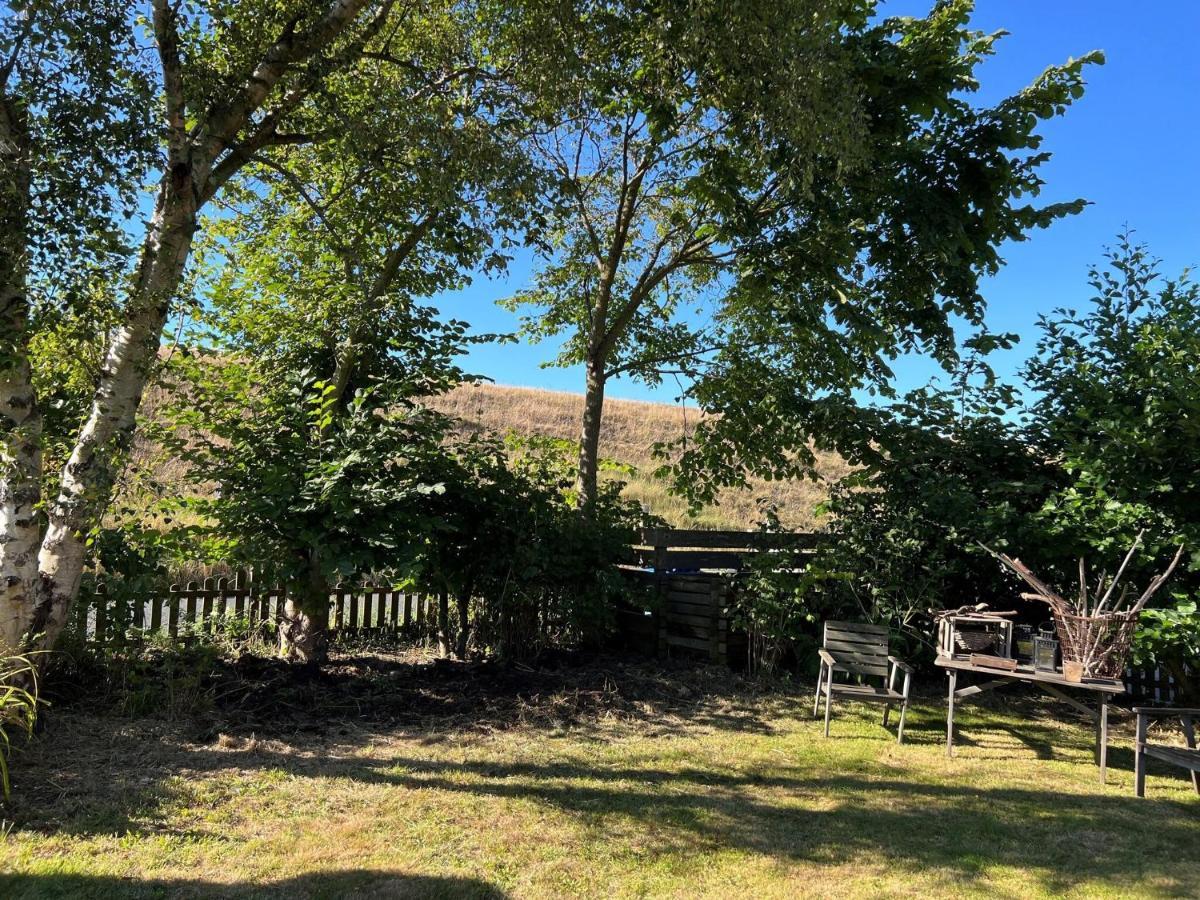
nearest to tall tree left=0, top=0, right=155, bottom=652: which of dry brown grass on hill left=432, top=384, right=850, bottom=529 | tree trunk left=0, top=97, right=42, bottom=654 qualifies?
tree trunk left=0, top=97, right=42, bottom=654

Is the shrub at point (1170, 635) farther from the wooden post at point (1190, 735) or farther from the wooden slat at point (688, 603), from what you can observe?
the wooden slat at point (688, 603)

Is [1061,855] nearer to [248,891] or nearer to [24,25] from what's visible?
[248,891]

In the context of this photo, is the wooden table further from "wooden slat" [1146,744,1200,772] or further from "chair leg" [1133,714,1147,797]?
"wooden slat" [1146,744,1200,772]

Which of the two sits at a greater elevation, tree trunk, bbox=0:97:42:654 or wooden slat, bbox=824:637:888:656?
tree trunk, bbox=0:97:42:654

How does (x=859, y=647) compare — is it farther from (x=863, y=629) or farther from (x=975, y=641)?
(x=975, y=641)

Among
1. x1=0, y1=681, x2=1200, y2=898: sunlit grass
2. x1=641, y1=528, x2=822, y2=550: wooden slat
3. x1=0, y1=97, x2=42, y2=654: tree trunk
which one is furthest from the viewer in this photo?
x1=641, y1=528, x2=822, y2=550: wooden slat

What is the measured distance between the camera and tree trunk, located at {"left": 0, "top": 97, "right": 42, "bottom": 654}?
4.94 metres

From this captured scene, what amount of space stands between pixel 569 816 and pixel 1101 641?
172 inches

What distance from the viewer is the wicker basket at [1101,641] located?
6.19 m

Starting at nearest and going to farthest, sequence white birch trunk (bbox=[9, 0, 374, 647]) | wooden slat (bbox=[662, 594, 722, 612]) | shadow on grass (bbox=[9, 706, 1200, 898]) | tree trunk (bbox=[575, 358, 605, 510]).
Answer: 1. shadow on grass (bbox=[9, 706, 1200, 898])
2. white birch trunk (bbox=[9, 0, 374, 647])
3. wooden slat (bbox=[662, 594, 722, 612])
4. tree trunk (bbox=[575, 358, 605, 510])

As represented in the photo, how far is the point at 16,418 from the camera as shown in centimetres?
549

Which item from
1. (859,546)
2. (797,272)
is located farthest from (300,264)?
(859,546)

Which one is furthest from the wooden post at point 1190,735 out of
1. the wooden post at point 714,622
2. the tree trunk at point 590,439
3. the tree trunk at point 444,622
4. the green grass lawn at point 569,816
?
the tree trunk at point 444,622

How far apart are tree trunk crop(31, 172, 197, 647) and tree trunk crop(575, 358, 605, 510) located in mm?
5314
